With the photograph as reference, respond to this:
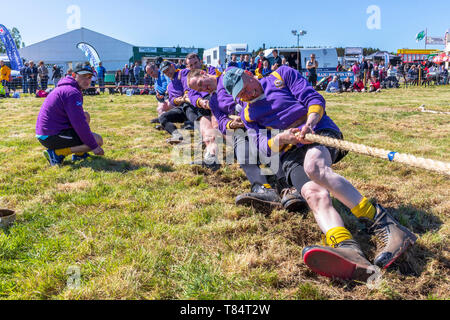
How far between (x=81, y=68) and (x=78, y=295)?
3.55m

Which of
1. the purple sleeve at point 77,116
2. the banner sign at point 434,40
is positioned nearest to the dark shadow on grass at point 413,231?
the purple sleeve at point 77,116

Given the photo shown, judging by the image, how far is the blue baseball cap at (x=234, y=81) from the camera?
296 cm

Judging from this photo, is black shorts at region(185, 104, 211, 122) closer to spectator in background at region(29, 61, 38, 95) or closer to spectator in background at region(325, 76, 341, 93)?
spectator in background at region(325, 76, 341, 93)

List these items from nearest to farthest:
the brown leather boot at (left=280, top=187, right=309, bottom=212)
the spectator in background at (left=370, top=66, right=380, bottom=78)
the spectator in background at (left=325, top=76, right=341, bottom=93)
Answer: the brown leather boot at (left=280, top=187, right=309, bottom=212), the spectator in background at (left=325, top=76, right=341, bottom=93), the spectator in background at (left=370, top=66, right=380, bottom=78)

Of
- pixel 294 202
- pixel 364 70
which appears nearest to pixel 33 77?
pixel 364 70

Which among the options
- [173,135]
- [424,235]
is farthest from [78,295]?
[173,135]

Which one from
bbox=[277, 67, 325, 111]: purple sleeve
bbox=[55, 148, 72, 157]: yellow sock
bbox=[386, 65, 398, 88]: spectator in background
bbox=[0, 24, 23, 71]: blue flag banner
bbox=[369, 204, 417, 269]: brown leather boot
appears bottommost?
bbox=[369, 204, 417, 269]: brown leather boot

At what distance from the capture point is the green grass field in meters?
1.99

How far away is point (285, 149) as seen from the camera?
2867 mm

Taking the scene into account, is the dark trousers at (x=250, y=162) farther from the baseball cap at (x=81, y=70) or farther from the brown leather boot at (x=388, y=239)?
the baseball cap at (x=81, y=70)

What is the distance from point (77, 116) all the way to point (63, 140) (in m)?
0.42

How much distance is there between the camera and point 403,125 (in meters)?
7.48

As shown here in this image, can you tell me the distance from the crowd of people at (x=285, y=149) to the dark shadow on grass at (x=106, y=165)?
0.50 ft

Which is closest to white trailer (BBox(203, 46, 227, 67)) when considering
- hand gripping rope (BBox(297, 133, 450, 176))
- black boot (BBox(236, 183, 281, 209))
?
black boot (BBox(236, 183, 281, 209))
